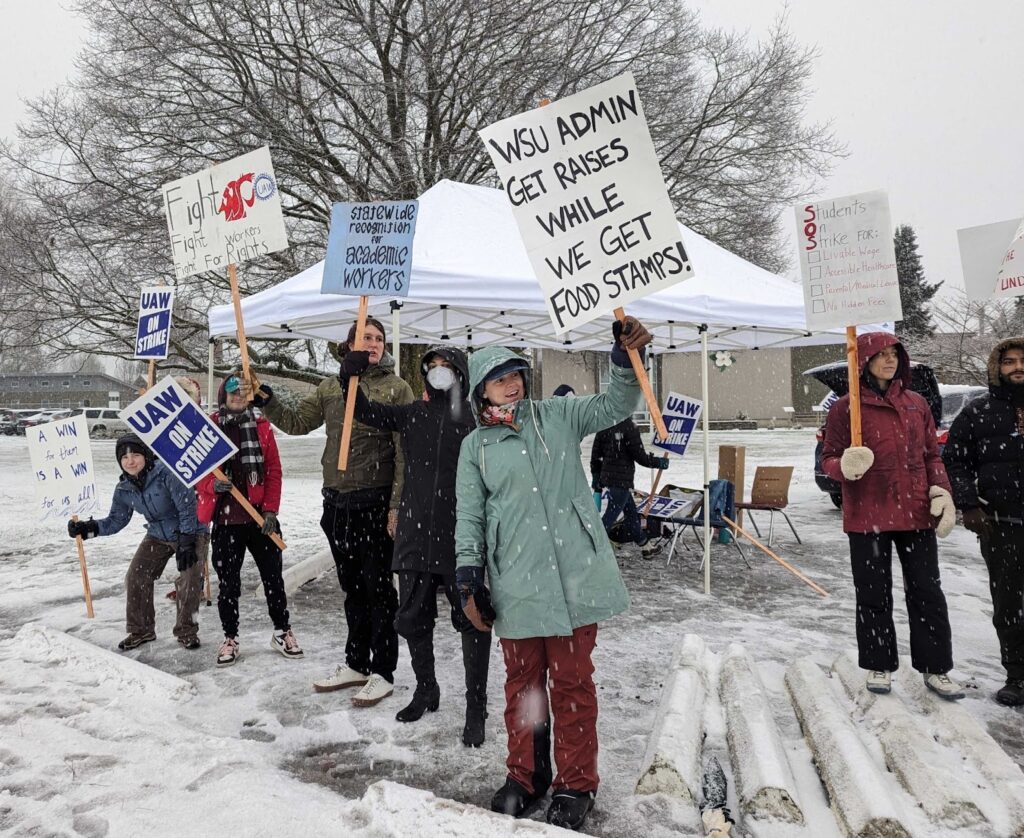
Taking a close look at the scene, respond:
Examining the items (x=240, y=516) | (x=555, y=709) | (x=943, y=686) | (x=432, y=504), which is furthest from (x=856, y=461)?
(x=240, y=516)

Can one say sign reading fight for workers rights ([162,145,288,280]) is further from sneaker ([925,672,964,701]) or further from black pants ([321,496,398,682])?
sneaker ([925,672,964,701])

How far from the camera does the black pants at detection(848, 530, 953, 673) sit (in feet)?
11.6

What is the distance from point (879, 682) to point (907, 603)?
43 cm

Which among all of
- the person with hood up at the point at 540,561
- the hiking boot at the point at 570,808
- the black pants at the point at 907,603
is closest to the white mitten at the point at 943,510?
the black pants at the point at 907,603

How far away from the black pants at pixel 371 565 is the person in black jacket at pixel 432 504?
385 mm

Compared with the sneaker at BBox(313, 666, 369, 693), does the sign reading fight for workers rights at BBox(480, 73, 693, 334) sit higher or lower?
higher

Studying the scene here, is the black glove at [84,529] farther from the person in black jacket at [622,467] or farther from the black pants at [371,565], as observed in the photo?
the person in black jacket at [622,467]

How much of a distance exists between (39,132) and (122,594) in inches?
415

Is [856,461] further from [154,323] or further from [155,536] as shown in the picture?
[154,323]

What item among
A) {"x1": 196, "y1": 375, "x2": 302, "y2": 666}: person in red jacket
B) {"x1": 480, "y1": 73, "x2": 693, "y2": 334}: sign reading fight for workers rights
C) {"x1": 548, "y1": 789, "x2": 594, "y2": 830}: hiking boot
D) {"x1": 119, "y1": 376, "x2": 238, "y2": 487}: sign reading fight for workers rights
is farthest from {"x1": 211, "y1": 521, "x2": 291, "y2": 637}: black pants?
{"x1": 480, "y1": 73, "x2": 693, "y2": 334}: sign reading fight for workers rights

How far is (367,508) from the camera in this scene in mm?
3771

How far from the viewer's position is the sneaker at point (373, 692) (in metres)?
3.66

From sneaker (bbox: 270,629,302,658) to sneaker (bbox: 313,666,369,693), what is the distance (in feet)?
1.74

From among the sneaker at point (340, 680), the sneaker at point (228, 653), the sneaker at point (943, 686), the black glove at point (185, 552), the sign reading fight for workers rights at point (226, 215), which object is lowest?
the sneaker at point (943, 686)
